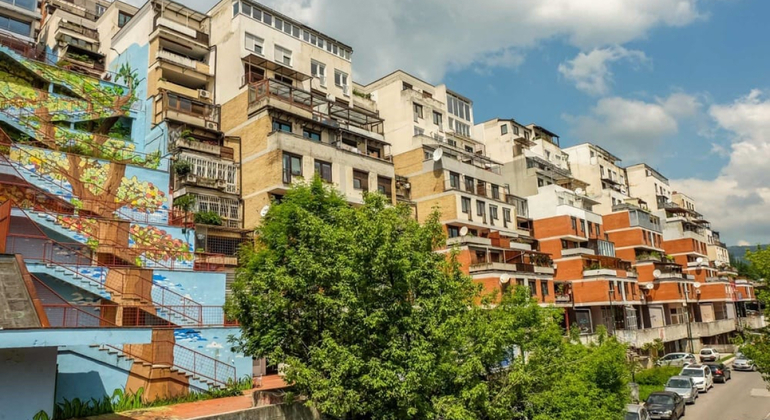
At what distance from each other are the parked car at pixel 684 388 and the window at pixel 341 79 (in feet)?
108

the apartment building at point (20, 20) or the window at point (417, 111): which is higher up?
the apartment building at point (20, 20)

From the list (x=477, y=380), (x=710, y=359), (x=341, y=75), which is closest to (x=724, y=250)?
(x=710, y=359)

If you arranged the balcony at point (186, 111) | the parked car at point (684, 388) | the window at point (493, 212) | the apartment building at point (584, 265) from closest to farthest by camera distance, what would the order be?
1. the parked car at point (684, 388)
2. the balcony at point (186, 111)
3. the window at point (493, 212)
4. the apartment building at point (584, 265)

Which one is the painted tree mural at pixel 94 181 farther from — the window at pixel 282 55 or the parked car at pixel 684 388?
the parked car at pixel 684 388

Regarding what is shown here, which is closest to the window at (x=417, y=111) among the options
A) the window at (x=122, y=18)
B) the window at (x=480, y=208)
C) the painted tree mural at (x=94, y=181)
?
the window at (x=480, y=208)

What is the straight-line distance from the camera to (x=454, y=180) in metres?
46.9

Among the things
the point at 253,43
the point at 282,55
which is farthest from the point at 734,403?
the point at 253,43

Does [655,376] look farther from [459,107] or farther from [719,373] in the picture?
[459,107]

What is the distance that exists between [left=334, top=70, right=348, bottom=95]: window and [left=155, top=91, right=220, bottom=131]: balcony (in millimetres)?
11810

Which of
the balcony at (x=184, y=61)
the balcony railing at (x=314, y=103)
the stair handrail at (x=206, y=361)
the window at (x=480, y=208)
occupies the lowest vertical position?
the stair handrail at (x=206, y=361)

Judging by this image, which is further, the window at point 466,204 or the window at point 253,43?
the window at point 466,204

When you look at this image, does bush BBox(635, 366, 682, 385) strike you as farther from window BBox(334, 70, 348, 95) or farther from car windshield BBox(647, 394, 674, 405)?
window BBox(334, 70, 348, 95)

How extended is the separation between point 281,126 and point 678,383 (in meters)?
30.0

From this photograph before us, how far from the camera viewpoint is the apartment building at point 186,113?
30.5 metres
